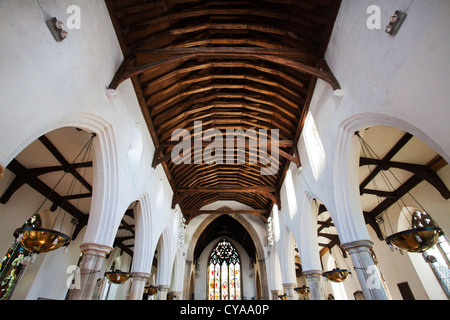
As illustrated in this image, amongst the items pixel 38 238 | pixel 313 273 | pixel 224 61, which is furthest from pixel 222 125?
pixel 38 238

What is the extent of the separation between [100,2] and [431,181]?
390 inches

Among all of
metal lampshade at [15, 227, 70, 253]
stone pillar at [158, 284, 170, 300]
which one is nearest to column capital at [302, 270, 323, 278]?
stone pillar at [158, 284, 170, 300]

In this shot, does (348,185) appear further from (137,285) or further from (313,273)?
(137,285)

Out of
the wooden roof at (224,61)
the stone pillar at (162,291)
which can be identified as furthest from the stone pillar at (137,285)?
the wooden roof at (224,61)

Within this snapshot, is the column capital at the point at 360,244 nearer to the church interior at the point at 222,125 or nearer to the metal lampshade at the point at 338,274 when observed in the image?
the church interior at the point at 222,125

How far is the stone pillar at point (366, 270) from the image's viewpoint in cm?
473

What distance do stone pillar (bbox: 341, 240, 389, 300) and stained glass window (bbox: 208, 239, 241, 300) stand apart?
57.8ft

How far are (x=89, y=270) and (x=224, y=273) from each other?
18526 mm

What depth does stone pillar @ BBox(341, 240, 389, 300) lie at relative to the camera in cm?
473

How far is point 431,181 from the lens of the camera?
24.0 feet

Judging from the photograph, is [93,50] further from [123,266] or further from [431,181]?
[123,266]

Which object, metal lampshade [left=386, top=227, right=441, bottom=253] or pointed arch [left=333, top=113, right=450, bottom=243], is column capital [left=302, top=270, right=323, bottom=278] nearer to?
pointed arch [left=333, top=113, right=450, bottom=243]
